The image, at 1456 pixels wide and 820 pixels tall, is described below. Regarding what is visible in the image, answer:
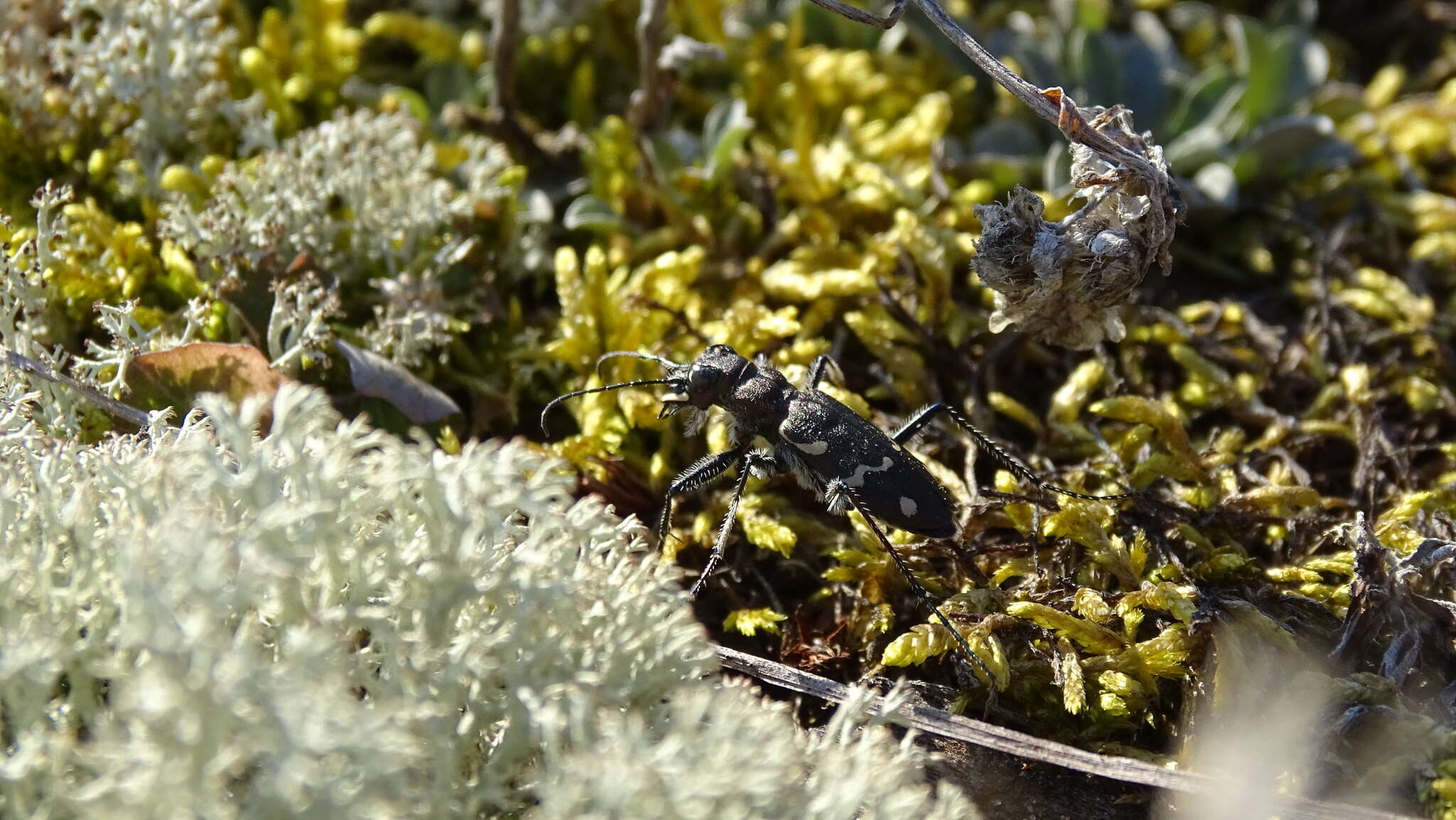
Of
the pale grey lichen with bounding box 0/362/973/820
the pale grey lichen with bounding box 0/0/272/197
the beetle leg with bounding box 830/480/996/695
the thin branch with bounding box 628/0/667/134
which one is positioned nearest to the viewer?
the pale grey lichen with bounding box 0/362/973/820

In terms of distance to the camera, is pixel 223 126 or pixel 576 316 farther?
pixel 223 126

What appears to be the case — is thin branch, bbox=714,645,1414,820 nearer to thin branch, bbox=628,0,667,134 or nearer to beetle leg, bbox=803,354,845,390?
beetle leg, bbox=803,354,845,390

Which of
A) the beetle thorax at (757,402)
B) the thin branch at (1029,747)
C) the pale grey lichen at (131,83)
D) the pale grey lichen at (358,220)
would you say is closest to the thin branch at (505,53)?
the pale grey lichen at (358,220)

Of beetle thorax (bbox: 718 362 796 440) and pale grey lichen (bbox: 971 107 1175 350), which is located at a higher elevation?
pale grey lichen (bbox: 971 107 1175 350)

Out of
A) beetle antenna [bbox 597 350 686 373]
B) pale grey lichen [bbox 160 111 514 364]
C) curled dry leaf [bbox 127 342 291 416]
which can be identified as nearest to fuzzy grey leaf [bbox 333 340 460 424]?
pale grey lichen [bbox 160 111 514 364]

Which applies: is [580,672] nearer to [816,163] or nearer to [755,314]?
[755,314]

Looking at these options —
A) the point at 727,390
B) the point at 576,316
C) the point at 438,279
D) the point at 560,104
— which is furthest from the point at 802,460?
the point at 560,104
